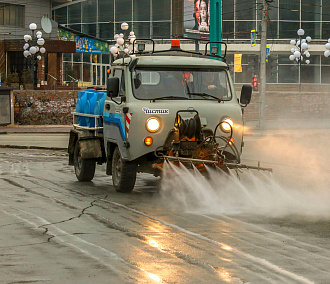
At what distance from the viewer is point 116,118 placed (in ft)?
43.1

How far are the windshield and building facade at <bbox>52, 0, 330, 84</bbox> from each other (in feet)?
190

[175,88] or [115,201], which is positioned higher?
[175,88]

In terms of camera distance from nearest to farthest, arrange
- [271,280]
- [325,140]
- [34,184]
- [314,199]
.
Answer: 1. [271,280]
2. [314,199]
3. [34,184]
4. [325,140]

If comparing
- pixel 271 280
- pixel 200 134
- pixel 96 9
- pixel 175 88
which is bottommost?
pixel 271 280

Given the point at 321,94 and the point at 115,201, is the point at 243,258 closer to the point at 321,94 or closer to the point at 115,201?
the point at 115,201

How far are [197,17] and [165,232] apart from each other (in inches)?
2111

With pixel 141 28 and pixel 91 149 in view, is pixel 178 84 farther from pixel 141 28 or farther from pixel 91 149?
pixel 141 28

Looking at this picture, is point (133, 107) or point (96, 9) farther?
point (96, 9)

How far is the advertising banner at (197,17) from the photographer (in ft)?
199

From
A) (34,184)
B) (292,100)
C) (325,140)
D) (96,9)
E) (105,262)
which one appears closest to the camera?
(105,262)

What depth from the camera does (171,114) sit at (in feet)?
40.6

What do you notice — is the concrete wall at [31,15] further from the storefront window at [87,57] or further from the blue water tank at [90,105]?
the blue water tank at [90,105]

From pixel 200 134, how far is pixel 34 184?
14.1ft

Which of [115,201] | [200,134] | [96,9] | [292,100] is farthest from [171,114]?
[96,9]
